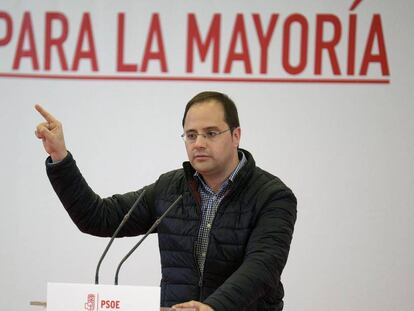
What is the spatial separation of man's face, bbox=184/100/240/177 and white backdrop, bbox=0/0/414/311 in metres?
1.59

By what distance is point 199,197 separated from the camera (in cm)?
239

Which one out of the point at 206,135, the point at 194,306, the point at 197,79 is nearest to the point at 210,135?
the point at 206,135

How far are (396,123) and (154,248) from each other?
1.73 metres

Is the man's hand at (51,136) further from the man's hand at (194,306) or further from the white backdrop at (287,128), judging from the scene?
the white backdrop at (287,128)

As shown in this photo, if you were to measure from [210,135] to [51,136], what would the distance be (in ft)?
1.91

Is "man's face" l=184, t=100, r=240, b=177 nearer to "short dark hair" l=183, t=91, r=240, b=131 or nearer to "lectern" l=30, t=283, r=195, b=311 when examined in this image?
"short dark hair" l=183, t=91, r=240, b=131

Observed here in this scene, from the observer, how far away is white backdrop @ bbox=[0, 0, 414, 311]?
392 centimetres

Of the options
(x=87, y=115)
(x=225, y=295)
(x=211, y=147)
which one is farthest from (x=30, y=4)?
(x=225, y=295)

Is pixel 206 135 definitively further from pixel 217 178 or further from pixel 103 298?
pixel 103 298

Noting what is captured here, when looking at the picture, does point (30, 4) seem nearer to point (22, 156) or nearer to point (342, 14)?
point (22, 156)

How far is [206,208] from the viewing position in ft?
7.79

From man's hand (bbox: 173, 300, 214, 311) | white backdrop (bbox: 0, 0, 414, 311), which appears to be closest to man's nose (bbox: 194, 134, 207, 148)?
man's hand (bbox: 173, 300, 214, 311)

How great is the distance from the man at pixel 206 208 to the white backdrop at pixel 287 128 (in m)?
1.49

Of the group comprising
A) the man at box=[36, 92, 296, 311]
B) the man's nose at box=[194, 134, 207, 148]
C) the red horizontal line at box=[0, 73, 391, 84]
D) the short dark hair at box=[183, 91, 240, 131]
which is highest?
the red horizontal line at box=[0, 73, 391, 84]
